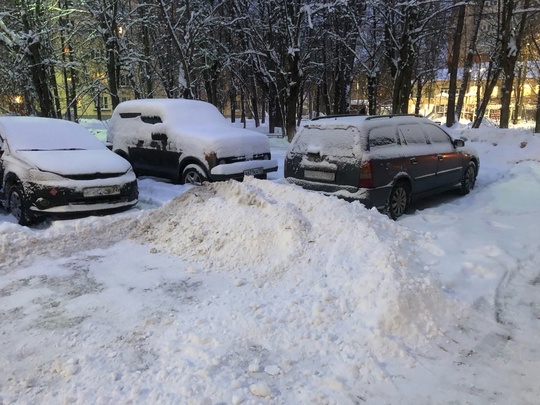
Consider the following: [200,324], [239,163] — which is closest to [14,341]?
[200,324]

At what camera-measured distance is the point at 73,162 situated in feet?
22.3

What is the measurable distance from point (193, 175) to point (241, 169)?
3.42 feet

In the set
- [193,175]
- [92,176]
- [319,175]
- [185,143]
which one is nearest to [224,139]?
[185,143]

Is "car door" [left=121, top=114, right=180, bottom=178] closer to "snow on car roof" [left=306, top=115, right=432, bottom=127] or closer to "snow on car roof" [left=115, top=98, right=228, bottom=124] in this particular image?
"snow on car roof" [left=115, top=98, right=228, bottom=124]

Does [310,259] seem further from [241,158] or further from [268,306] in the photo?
[241,158]

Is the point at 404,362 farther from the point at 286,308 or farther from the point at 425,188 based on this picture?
the point at 425,188

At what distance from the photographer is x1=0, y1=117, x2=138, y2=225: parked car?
6449 millimetres

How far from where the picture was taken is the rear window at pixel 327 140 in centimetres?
672

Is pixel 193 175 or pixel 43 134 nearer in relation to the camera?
pixel 43 134

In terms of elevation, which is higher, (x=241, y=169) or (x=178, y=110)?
(x=178, y=110)

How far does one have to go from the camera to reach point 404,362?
124 inches

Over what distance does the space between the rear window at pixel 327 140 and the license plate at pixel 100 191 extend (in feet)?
9.87

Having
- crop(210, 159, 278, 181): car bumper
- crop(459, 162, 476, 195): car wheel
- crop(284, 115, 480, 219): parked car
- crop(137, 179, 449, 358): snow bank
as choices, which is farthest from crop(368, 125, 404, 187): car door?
crop(210, 159, 278, 181): car bumper

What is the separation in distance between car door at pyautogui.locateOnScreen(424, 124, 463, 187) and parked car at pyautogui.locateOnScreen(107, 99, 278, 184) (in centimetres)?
339
